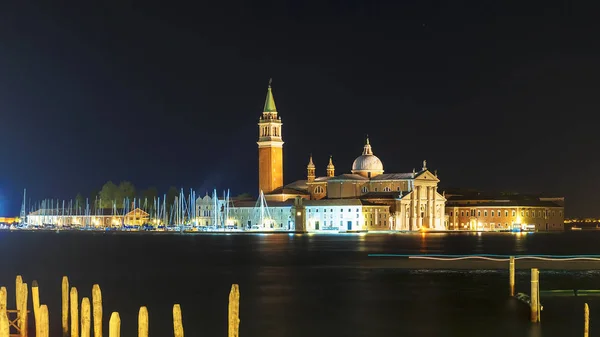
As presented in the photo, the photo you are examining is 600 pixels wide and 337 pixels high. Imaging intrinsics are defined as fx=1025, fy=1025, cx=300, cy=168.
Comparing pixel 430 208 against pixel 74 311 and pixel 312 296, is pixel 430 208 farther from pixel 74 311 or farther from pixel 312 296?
pixel 74 311

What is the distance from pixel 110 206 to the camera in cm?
17425

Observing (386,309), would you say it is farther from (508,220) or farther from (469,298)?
(508,220)

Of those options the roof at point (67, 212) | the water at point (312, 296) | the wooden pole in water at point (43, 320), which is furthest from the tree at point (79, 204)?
the wooden pole in water at point (43, 320)

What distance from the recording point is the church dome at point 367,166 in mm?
147500

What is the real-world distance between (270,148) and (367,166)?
14.2m

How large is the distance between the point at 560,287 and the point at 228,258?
30.9 m

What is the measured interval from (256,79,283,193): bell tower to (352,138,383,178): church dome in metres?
11.2

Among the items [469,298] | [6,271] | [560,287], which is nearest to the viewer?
[469,298]

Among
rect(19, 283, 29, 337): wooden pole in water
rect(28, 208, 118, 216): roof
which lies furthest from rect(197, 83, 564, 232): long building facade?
rect(19, 283, 29, 337): wooden pole in water

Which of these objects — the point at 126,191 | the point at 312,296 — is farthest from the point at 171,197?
the point at 312,296

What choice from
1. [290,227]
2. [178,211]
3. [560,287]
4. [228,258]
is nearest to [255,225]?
[290,227]

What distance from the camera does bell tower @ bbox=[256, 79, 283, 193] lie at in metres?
149

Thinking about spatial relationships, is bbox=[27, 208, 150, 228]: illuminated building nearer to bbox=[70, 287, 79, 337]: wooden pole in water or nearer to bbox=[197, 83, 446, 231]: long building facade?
bbox=[197, 83, 446, 231]: long building facade

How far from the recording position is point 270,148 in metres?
148
